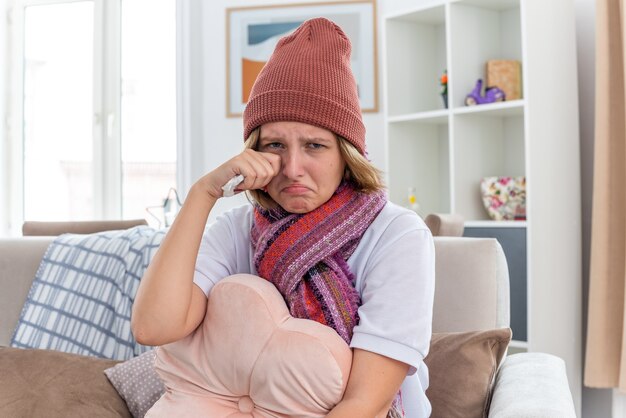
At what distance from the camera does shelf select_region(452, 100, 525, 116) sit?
3127 millimetres

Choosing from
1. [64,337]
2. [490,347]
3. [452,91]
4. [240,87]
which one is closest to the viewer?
[490,347]

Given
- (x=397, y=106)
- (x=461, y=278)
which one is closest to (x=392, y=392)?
(x=461, y=278)

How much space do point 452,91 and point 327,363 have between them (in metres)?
Result: 2.34

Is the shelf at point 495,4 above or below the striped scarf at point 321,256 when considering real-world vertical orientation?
above

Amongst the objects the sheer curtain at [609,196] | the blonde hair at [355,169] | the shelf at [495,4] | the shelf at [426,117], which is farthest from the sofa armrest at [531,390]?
the shelf at [495,4]

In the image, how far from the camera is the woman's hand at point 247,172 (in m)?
1.37

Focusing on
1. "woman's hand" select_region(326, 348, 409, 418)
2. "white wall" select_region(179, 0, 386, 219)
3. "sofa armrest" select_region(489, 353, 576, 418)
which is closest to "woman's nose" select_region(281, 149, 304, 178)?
"woman's hand" select_region(326, 348, 409, 418)

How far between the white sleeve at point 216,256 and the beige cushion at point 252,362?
0.31 feet

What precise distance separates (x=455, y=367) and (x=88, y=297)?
44.0 inches

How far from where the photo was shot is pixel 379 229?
56.9 inches

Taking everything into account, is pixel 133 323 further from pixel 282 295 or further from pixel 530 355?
pixel 530 355

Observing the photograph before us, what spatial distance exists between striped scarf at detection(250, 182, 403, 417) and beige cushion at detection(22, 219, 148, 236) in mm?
1345

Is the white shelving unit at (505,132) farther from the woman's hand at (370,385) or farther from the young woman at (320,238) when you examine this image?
the woman's hand at (370,385)

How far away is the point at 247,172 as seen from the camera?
1.37m
